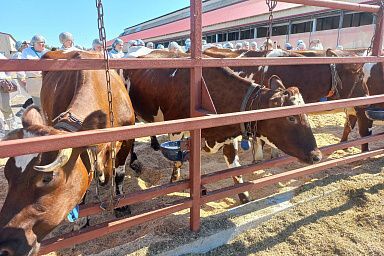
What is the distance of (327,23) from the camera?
67.5 feet

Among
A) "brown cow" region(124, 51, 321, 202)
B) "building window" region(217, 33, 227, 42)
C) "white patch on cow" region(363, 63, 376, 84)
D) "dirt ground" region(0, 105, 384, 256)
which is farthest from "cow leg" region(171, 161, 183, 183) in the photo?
"building window" region(217, 33, 227, 42)

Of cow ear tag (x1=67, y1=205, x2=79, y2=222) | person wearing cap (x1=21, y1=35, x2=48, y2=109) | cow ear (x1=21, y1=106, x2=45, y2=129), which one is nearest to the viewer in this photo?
cow ear (x1=21, y1=106, x2=45, y2=129)

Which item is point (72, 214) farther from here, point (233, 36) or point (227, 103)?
point (233, 36)

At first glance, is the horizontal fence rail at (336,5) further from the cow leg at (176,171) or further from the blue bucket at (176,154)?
the cow leg at (176,171)

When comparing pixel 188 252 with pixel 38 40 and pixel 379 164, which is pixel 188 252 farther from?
pixel 38 40

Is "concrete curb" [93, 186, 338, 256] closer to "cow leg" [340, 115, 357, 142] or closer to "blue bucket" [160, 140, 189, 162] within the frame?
"blue bucket" [160, 140, 189, 162]

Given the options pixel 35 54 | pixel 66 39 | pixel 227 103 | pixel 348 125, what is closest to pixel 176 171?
pixel 227 103

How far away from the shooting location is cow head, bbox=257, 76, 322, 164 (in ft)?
10.1

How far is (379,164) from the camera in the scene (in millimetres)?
4176

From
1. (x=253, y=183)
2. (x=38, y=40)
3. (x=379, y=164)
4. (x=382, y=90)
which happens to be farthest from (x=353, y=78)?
(x=38, y=40)

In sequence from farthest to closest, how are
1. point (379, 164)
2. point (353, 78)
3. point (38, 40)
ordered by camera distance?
point (38, 40) → point (353, 78) → point (379, 164)

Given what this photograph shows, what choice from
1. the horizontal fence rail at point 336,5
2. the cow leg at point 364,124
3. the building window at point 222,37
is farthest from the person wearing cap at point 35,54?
the building window at point 222,37

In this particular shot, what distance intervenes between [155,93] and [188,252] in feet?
7.82

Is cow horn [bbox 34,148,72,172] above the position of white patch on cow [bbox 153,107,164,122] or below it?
above
